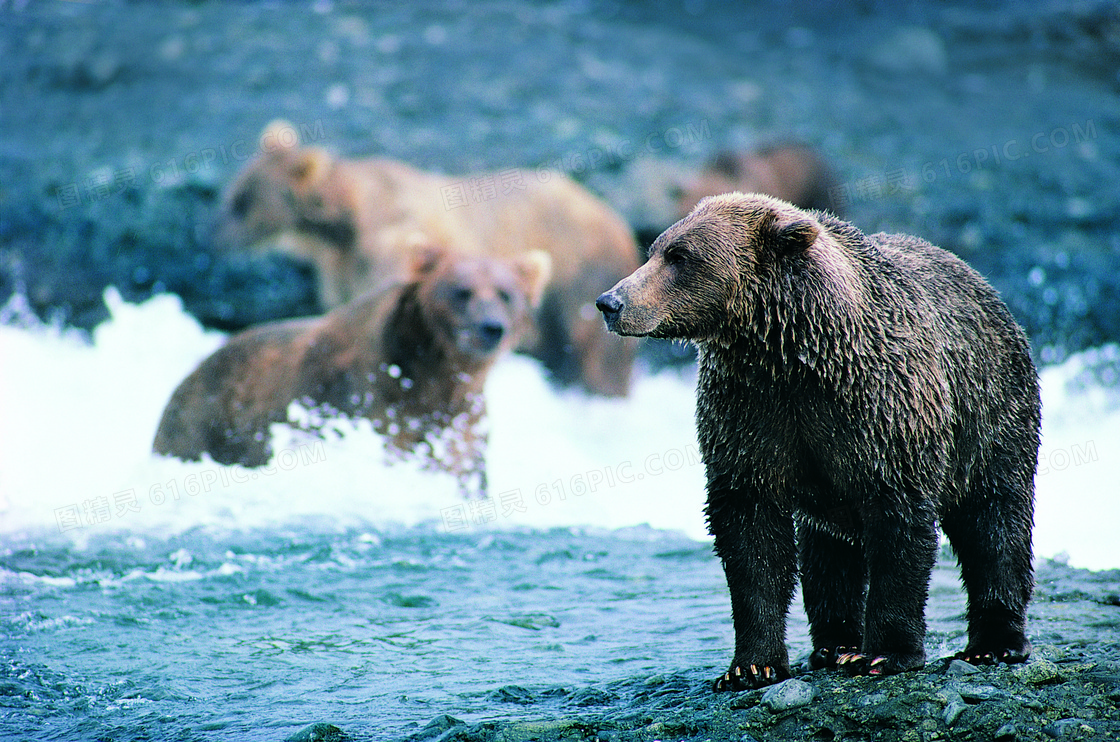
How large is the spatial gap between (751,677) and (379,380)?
5.19 meters

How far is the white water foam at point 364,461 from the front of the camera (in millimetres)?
8531

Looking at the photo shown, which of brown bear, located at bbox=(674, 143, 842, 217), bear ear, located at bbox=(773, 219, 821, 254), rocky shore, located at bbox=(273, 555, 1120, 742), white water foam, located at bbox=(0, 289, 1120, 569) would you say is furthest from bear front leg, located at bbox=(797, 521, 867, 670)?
brown bear, located at bbox=(674, 143, 842, 217)

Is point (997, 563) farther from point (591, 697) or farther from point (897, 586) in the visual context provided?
point (591, 697)

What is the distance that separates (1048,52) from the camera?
72.6 ft

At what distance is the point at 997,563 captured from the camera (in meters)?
4.61

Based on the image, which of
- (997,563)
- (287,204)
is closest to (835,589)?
(997,563)

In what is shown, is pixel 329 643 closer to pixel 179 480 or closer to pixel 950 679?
pixel 950 679

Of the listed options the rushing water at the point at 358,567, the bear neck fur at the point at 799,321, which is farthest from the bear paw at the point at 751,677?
the bear neck fur at the point at 799,321

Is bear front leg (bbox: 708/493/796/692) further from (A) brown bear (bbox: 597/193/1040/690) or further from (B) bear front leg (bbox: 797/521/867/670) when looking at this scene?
(B) bear front leg (bbox: 797/521/867/670)

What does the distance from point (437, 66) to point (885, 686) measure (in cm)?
1632

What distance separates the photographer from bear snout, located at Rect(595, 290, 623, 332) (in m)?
4.18

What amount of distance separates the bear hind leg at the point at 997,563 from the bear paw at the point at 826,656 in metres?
0.48

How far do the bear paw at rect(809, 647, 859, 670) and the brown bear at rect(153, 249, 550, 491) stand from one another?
15.7 ft

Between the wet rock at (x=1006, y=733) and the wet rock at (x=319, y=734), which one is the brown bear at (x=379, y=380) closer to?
the wet rock at (x=319, y=734)
